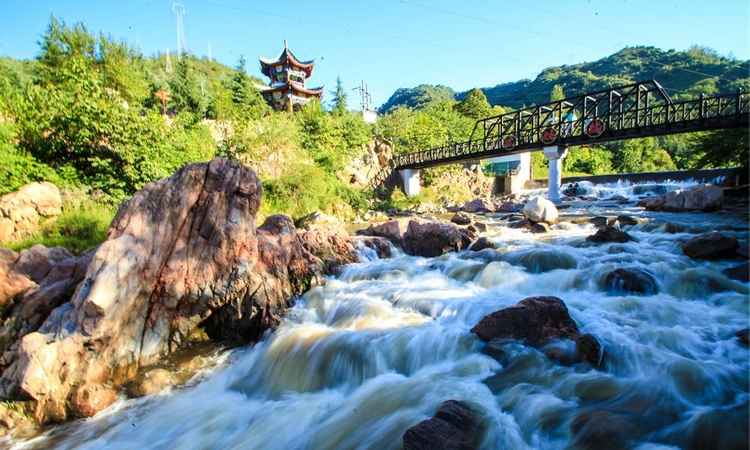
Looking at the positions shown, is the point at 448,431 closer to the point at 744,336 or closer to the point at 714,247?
the point at 744,336

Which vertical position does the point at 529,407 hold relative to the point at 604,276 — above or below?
below

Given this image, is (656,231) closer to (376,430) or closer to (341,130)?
(376,430)

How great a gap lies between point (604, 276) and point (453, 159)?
21.5 m

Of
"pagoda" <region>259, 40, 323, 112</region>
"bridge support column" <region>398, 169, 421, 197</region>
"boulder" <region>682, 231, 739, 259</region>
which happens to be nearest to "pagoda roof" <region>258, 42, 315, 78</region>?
"pagoda" <region>259, 40, 323, 112</region>

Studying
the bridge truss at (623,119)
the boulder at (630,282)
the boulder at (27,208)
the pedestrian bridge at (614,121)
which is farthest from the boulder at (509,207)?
the boulder at (27,208)

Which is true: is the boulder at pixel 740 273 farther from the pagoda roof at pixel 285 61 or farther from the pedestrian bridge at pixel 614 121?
the pagoda roof at pixel 285 61

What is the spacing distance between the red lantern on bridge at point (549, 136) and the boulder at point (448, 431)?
72.7ft

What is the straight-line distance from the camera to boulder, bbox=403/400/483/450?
11.6ft

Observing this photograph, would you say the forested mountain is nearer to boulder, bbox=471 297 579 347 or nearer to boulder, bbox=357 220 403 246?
boulder, bbox=357 220 403 246

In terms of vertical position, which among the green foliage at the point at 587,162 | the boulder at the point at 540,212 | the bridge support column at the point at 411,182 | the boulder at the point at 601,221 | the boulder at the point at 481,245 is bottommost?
the boulder at the point at 481,245

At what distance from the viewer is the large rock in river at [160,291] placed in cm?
521

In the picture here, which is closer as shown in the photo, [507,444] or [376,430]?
[507,444]

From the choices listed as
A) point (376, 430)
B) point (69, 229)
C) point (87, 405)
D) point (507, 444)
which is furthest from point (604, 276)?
point (69, 229)

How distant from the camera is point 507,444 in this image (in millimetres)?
3930
